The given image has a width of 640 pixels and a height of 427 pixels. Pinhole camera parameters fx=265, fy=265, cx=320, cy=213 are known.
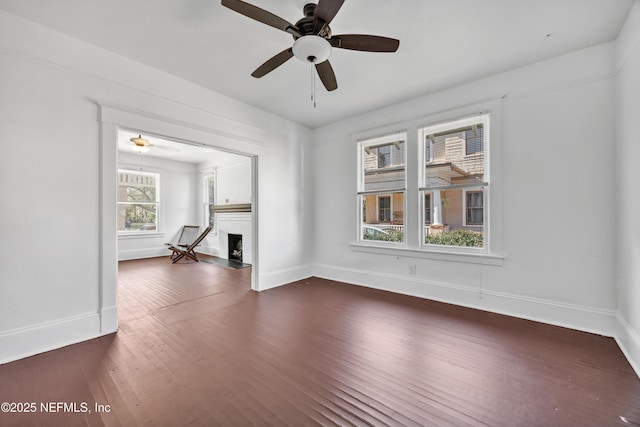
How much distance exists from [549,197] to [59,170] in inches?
192

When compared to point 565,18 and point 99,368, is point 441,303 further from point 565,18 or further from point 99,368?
point 99,368

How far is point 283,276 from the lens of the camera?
4500mm

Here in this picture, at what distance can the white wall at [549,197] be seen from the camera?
8.54ft

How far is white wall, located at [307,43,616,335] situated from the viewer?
2602mm

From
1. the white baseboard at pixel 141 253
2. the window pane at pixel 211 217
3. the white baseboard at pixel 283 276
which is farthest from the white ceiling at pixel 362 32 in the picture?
A: the white baseboard at pixel 141 253

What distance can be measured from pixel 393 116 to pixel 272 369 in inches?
143

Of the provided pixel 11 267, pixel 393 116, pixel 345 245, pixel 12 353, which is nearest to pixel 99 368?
pixel 12 353

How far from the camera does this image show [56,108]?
2398 millimetres

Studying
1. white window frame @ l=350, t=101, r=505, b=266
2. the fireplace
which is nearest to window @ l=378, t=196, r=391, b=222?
white window frame @ l=350, t=101, r=505, b=266

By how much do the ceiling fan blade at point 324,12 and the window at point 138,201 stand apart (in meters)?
6.99

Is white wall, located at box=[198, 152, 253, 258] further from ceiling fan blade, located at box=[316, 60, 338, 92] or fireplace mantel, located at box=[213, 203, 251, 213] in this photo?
ceiling fan blade, located at box=[316, 60, 338, 92]

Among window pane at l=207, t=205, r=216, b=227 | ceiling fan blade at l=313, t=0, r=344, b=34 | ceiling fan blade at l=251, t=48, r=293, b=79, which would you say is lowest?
window pane at l=207, t=205, r=216, b=227

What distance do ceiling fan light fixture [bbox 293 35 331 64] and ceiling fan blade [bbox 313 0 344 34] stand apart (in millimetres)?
66

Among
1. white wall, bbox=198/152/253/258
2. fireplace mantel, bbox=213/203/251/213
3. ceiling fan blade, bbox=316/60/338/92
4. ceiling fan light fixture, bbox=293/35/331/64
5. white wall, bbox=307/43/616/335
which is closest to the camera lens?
ceiling fan light fixture, bbox=293/35/331/64
